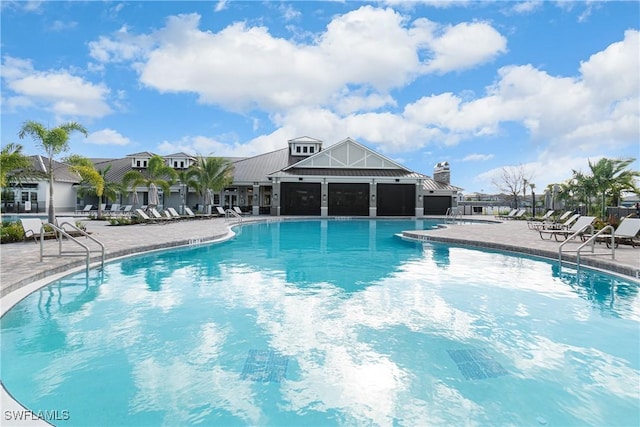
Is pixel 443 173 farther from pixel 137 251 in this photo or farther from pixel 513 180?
pixel 137 251

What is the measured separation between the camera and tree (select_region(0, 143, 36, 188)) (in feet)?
47.5

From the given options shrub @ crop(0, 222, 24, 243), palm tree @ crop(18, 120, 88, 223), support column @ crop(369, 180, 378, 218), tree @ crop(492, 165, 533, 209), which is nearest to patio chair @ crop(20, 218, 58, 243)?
shrub @ crop(0, 222, 24, 243)

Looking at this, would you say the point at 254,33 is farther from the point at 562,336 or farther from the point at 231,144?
the point at 231,144

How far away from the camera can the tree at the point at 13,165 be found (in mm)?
14469

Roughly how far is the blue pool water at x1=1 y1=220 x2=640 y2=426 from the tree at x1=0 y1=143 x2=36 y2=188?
368 inches

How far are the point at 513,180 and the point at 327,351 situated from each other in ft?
167

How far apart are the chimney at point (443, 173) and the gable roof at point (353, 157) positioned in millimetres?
8146

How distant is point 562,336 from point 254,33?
705 inches

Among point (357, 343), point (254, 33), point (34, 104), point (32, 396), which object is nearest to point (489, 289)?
point (357, 343)

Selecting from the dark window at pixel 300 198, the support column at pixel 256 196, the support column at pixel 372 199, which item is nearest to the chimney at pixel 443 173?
the support column at pixel 372 199

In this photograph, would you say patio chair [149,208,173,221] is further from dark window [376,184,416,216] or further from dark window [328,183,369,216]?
dark window [376,184,416,216]

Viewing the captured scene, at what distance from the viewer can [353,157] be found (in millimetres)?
35750

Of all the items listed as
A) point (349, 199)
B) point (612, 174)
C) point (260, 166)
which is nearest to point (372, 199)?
point (349, 199)

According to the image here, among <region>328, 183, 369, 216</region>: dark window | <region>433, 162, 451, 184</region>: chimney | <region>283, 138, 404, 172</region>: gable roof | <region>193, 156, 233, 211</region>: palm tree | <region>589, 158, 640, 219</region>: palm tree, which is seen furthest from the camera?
<region>433, 162, 451, 184</region>: chimney
